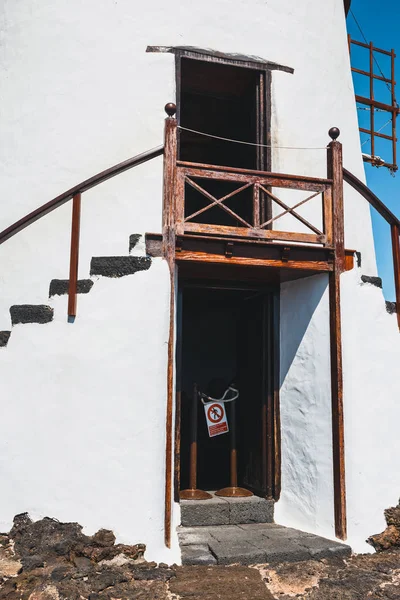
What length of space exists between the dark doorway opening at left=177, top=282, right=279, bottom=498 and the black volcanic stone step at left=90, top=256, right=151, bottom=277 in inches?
47.7

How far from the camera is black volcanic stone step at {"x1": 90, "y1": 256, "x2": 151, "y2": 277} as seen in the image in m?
5.52

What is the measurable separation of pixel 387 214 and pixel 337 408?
2280 millimetres

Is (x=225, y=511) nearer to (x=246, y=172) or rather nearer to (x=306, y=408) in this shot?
(x=306, y=408)

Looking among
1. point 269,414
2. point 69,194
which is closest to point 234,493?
point 269,414

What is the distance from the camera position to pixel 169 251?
5.73m

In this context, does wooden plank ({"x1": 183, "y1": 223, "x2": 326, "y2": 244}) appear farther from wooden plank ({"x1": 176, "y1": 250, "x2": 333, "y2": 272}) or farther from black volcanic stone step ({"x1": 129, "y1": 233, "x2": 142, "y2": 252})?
black volcanic stone step ({"x1": 129, "y1": 233, "x2": 142, "y2": 252})

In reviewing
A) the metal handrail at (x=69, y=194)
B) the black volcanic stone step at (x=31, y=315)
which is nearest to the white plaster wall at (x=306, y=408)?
the metal handrail at (x=69, y=194)

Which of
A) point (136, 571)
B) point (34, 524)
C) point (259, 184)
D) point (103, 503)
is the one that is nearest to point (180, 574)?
point (136, 571)

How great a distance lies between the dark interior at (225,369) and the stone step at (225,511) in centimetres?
27

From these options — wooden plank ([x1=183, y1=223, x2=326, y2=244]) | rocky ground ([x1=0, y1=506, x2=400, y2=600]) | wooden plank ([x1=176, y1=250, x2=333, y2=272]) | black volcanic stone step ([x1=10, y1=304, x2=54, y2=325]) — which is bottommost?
rocky ground ([x1=0, y1=506, x2=400, y2=600])

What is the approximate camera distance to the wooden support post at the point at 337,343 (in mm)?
5879

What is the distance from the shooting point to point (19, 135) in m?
6.77

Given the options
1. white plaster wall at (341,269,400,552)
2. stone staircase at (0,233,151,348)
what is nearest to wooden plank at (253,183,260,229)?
white plaster wall at (341,269,400,552)

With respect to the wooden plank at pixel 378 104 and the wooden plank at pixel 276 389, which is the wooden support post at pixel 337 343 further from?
the wooden plank at pixel 378 104
